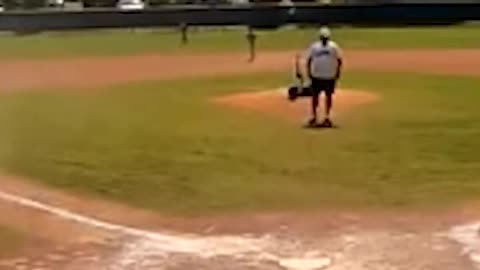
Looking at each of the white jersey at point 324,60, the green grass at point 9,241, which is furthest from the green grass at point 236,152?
the green grass at point 9,241

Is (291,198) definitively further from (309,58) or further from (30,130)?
(30,130)

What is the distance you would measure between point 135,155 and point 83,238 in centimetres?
565

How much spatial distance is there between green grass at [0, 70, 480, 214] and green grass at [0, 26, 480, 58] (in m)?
13.9

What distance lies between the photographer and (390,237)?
1219cm

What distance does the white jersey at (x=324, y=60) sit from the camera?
66.1 ft

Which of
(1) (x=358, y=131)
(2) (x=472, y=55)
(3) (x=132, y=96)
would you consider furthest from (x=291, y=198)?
(2) (x=472, y=55)

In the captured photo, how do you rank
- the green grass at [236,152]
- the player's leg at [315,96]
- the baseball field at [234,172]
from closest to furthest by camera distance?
the baseball field at [234,172] < the green grass at [236,152] < the player's leg at [315,96]

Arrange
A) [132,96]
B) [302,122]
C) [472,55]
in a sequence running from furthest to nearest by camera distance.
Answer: [472,55] → [132,96] → [302,122]

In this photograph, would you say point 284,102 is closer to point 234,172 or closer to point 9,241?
point 234,172

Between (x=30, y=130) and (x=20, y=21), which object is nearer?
(x=30, y=130)

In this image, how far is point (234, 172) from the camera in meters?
16.3

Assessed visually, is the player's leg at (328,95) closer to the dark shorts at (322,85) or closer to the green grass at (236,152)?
the dark shorts at (322,85)

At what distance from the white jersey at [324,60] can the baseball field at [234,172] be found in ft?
3.42

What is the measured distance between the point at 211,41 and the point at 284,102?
64.0 ft
